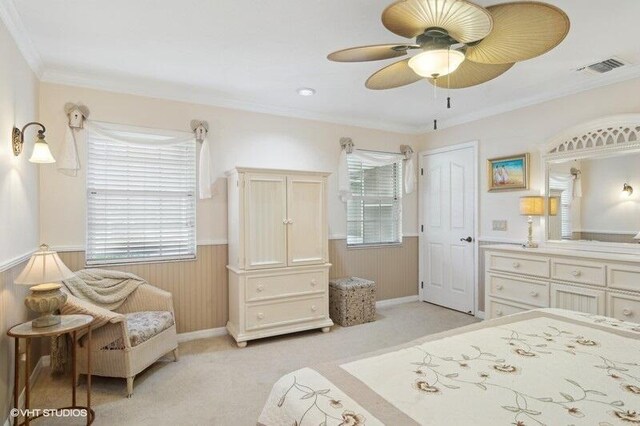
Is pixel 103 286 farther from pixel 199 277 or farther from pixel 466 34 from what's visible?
pixel 466 34

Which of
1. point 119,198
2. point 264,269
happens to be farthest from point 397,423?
point 119,198

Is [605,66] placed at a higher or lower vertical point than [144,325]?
higher

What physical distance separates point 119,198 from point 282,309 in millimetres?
1872

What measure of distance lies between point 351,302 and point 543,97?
291cm

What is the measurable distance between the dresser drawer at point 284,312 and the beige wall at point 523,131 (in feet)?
6.52

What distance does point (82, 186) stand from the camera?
126 inches

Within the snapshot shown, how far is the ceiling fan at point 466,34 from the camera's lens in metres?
1.40

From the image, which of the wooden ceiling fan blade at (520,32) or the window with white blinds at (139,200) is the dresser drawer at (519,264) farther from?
the window with white blinds at (139,200)

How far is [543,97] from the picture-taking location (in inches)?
143

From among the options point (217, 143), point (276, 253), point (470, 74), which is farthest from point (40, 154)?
point (470, 74)

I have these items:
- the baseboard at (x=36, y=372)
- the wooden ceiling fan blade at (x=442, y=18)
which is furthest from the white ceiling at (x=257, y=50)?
the baseboard at (x=36, y=372)

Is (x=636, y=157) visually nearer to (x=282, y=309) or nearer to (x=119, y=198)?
(x=282, y=309)

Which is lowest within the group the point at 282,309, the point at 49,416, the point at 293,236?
the point at 49,416

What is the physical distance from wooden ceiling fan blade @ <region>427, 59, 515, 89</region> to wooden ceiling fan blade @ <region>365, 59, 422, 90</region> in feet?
0.41
